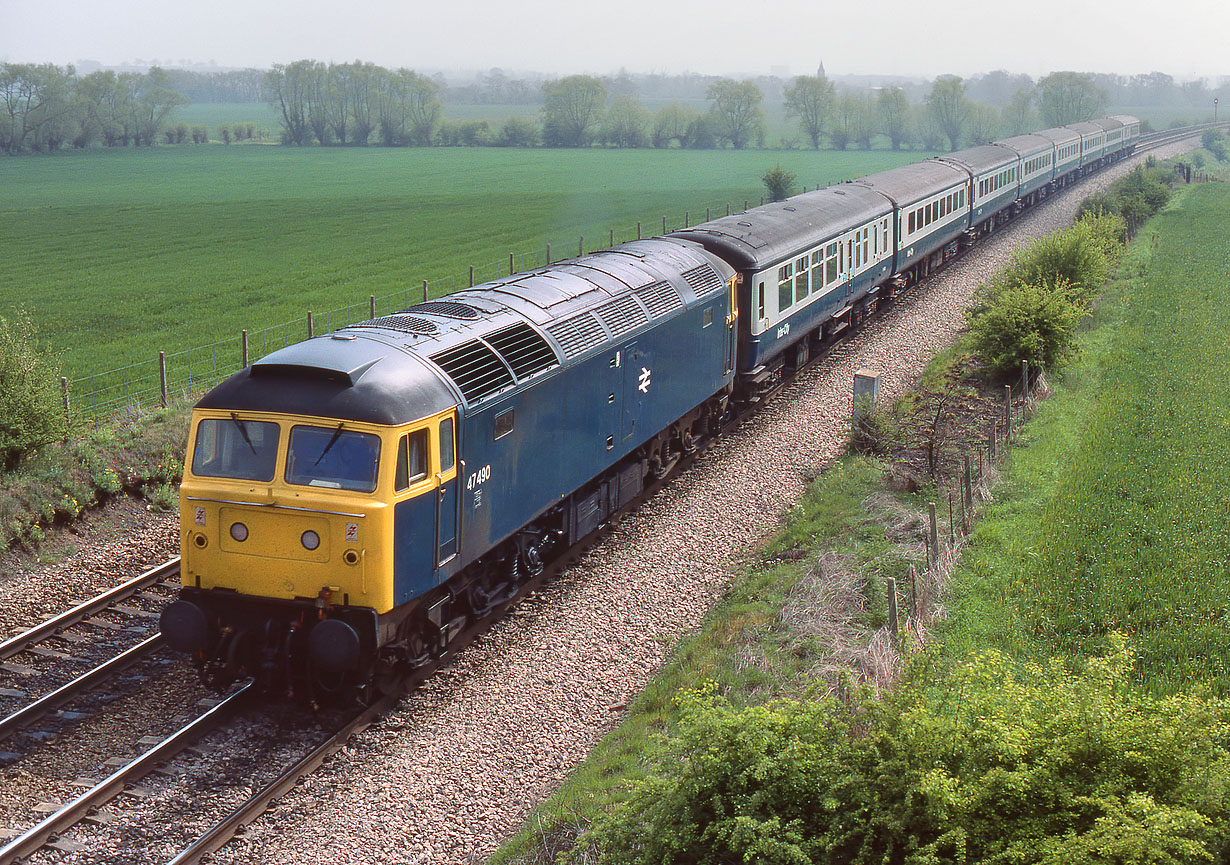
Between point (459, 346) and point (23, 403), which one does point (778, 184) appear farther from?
point (459, 346)

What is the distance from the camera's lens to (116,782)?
980 cm

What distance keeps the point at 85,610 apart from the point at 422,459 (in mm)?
5475

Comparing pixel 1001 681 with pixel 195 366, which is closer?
pixel 1001 681

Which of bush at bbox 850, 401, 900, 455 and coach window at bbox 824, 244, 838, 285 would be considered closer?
bush at bbox 850, 401, 900, 455

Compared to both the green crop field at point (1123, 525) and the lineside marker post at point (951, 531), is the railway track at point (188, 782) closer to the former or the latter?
the green crop field at point (1123, 525)

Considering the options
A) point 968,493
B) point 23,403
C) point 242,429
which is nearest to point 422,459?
point 242,429

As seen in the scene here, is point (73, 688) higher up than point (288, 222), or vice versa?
point (288, 222)

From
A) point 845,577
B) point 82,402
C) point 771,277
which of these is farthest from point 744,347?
point 82,402

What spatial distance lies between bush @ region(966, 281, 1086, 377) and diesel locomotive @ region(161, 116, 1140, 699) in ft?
24.9

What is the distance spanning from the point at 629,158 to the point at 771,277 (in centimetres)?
6914

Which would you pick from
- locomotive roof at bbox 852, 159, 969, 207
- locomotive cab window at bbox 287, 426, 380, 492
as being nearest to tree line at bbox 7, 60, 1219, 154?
locomotive roof at bbox 852, 159, 969, 207

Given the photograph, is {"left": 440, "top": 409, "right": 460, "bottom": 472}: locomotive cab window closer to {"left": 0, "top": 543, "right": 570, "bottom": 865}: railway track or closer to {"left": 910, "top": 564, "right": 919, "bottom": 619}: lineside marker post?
{"left": 0, "top": 543, "right": 570, "bottom": 865}: railway track

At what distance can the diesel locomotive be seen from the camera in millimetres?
10562

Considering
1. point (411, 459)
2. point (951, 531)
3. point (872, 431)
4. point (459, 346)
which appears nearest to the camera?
point (411, 459)
